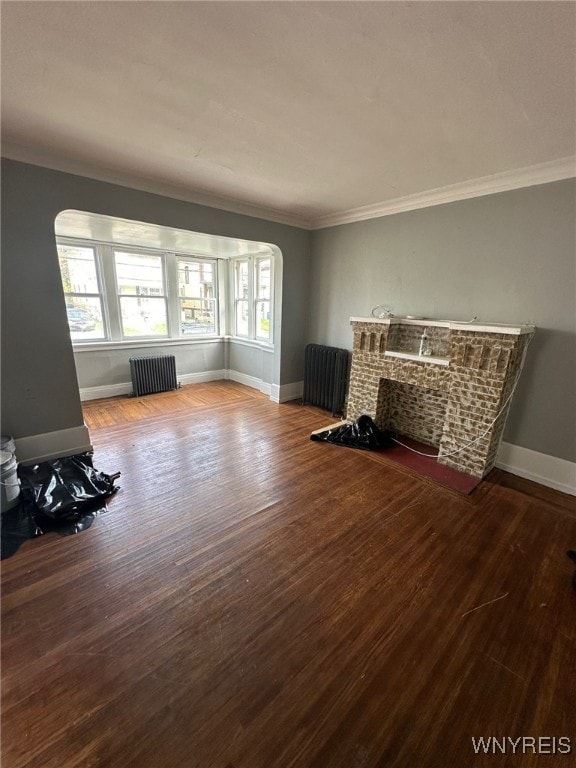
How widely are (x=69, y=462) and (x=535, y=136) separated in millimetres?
4426

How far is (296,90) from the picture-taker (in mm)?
1666

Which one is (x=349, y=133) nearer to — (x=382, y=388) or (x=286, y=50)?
(x=286, y=50)

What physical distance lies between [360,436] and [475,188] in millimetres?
2677

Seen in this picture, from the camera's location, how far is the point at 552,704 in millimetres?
1284

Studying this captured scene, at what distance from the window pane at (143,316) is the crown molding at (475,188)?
11.0 feet

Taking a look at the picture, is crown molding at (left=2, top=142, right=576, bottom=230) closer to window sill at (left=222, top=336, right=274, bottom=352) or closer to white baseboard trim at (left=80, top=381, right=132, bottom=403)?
window sill at (left=222, top=336, right=274, bottom=352)

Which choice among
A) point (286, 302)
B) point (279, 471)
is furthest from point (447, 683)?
point (286, 302)

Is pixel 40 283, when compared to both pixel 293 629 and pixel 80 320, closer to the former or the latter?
pixel 80 320

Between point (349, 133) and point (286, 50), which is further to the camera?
point (349, 133)

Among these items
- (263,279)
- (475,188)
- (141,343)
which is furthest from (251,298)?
(475,188)

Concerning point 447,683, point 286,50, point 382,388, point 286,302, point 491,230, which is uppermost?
point 286,50

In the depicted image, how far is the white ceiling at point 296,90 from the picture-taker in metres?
1.24

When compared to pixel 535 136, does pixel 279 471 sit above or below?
below

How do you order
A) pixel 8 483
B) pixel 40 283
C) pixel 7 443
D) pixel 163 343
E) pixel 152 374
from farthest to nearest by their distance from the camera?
pixel 163 343
pixel 152 374
pixel 40 283
pixel 7 443
pixel 8 483
